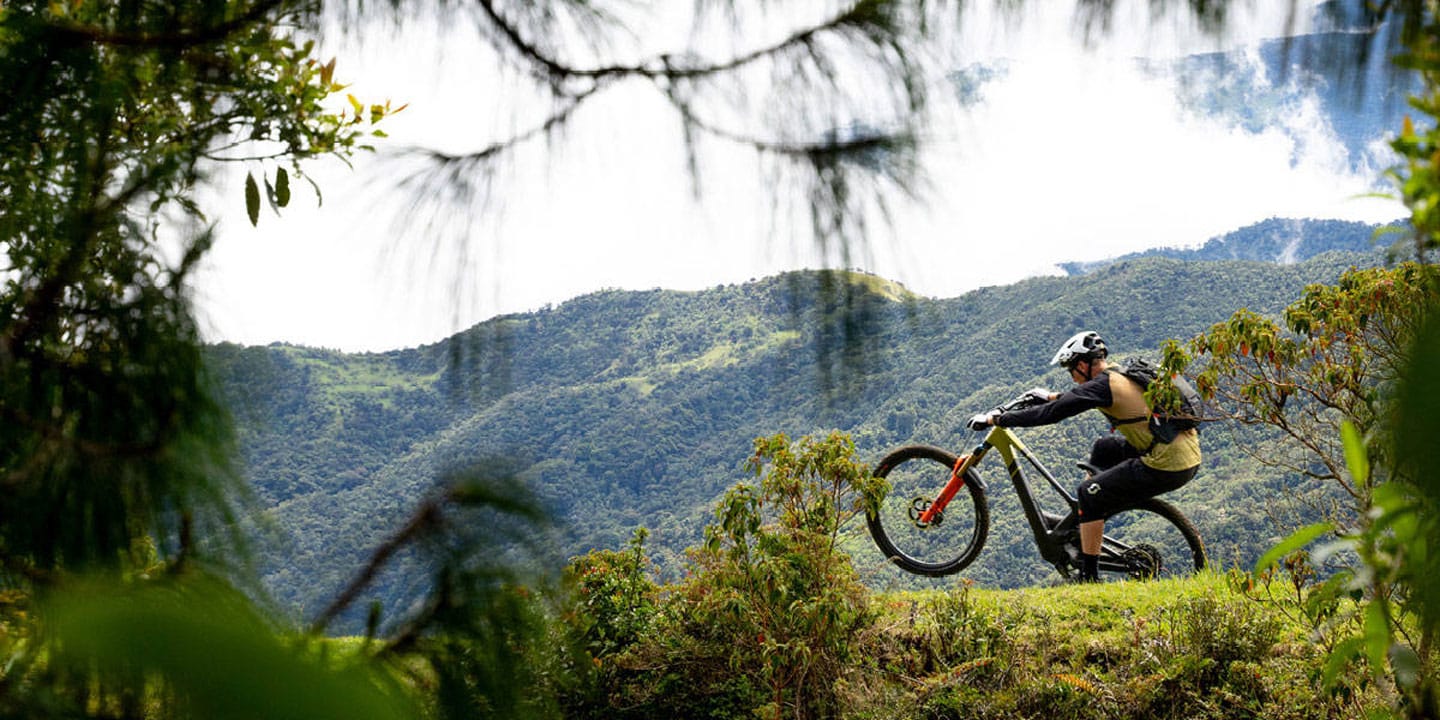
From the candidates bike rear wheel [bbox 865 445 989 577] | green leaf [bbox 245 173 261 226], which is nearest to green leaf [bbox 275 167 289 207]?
green leaf [bbox 245 173 261 226]

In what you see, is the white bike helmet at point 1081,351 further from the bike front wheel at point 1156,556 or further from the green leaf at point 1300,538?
the green leaf at point 1300,538

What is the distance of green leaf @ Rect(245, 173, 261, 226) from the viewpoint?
1.44m

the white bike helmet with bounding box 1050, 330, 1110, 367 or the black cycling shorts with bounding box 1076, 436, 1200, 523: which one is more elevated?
the white bike helmet with bounding box 1050, 330, 1110, 367

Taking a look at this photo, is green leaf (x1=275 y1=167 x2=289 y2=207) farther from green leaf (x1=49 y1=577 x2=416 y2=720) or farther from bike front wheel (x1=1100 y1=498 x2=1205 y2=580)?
bike front wheel (x1=1100 y1=498 x2=1205 y2=580)

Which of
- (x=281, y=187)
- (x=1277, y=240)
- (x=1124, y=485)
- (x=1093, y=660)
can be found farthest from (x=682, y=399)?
(x=1277, y=240)

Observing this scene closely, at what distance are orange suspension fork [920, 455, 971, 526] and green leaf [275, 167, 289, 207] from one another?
3.78 metres

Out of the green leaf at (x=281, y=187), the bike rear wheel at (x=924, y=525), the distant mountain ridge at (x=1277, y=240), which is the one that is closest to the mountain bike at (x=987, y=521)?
the bike rear wheel at (x=924, y=525)

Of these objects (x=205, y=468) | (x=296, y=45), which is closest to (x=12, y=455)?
(x=205, y=468)

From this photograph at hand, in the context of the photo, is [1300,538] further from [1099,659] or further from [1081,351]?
[1081,351]

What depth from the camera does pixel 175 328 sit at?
1.03 m

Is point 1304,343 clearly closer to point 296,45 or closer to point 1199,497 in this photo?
point 296,45

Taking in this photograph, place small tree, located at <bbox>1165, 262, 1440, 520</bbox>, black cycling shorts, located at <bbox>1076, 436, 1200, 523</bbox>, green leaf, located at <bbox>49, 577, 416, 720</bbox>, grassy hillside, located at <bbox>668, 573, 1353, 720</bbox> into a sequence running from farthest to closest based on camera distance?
black cycling shorts, located at <bbox>1076, 436, 1200, 523</bbox> < grassy hillside, located at <bbox>668, 573, 1353, 720</bbox> < small tree, located at <bbox>1165, 262, 1440, 520</bbox> < green leaf, located at <bbox>49, 577, 416, 720</bbox>

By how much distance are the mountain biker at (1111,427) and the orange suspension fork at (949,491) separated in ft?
1.07

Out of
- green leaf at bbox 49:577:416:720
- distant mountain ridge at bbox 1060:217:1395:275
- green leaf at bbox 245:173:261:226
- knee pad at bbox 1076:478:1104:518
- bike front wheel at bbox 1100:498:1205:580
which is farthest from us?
distant mountain ridge at bbox 1060:217:1395:275
